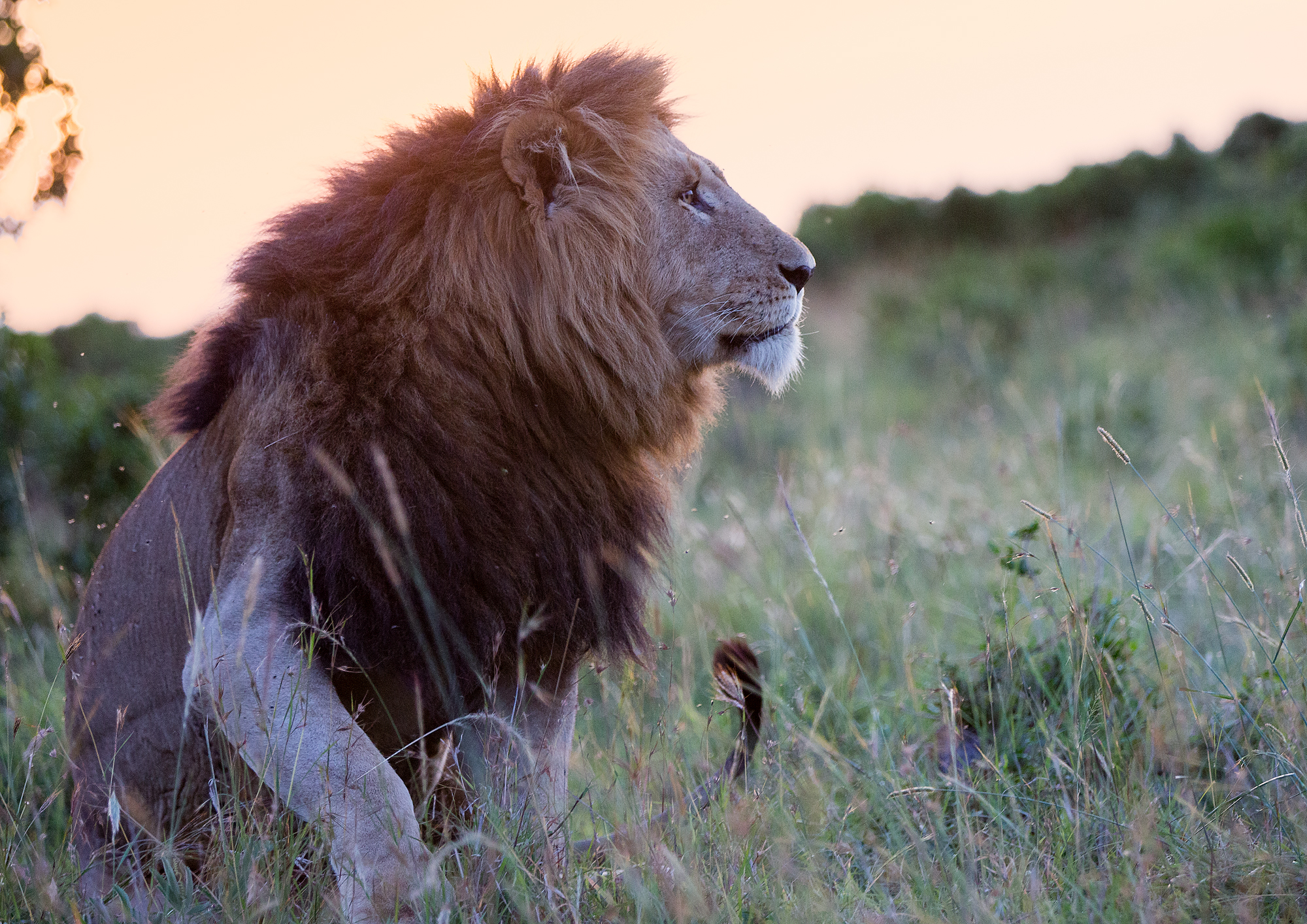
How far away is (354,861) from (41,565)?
196 centimetres

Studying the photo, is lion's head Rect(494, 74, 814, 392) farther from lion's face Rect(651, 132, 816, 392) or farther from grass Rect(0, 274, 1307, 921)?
grass Rect(0, 274, 1307, 921)

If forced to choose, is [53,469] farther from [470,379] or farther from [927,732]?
[927,732]

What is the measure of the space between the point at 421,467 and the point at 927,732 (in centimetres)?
173

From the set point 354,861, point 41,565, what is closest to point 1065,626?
point 354,861

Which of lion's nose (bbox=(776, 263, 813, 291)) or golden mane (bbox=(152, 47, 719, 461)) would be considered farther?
lion's nose (bbox=(776, 263, 813, 291))

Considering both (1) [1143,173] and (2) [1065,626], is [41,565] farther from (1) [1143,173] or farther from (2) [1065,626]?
(1) [1143,173]

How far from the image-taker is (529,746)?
2244mm

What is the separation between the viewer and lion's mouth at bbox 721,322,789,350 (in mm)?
2689

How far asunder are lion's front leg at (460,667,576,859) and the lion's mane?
0.13 metres

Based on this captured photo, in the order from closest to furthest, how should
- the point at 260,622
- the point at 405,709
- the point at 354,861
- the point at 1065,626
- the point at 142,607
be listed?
the point at 354,861, the point at 260,622, the point at 405,709, the point at 142,607, the point at 1065,626

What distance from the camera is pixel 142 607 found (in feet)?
8.16

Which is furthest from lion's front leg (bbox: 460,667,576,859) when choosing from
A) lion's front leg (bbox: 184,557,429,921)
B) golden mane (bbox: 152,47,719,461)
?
golden mane (bbox: 152,47,719,461)

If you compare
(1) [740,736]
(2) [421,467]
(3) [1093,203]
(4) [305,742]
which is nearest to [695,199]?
(2) [421,467]

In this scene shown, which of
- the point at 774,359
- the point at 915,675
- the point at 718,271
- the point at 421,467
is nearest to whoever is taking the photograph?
the point at 421,467
